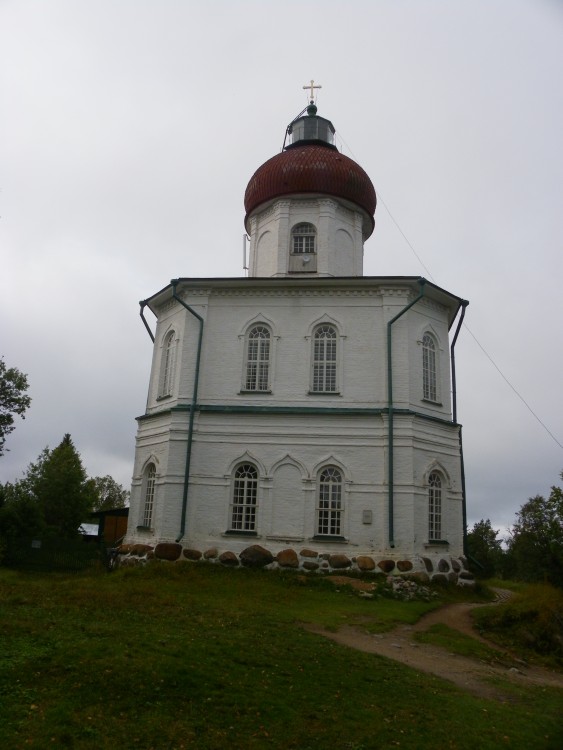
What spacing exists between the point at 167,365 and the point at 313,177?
8190mm

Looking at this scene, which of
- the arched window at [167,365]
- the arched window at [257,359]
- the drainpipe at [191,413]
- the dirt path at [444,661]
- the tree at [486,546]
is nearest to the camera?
the dirt path at [444,661]

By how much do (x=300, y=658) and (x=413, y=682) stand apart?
159 cm

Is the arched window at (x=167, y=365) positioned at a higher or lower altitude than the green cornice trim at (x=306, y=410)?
higher

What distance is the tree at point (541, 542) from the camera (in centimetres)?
1862

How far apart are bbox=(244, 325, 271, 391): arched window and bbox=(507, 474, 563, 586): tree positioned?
9.71m

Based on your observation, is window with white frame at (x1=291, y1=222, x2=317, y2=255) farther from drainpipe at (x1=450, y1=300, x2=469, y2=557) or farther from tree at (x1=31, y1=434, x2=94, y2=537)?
tree at (x1=31, y1=434, x2=94, y2=537)

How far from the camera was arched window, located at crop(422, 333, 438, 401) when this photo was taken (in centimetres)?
1878

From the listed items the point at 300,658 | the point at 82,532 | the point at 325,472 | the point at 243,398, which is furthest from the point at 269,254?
the point at 82,532

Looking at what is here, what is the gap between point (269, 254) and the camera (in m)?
21.6

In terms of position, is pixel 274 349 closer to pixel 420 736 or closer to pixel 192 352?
pixel 192 352

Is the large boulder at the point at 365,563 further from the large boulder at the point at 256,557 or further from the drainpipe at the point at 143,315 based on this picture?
the drainpipe at the point at 143,315

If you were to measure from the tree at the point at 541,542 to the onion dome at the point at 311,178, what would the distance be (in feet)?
38.6

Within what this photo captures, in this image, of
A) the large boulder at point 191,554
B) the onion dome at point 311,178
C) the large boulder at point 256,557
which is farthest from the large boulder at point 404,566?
the onion dome at point 311,178

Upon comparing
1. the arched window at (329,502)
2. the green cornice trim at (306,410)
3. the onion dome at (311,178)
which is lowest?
the arched window at (329,502)
